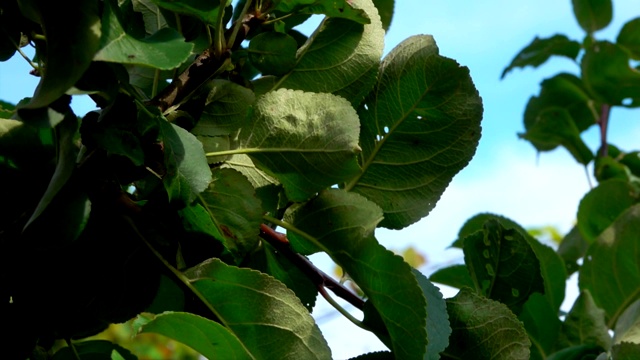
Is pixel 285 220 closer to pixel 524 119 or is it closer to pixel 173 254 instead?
pixel 173 254

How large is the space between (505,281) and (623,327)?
7.8 inches

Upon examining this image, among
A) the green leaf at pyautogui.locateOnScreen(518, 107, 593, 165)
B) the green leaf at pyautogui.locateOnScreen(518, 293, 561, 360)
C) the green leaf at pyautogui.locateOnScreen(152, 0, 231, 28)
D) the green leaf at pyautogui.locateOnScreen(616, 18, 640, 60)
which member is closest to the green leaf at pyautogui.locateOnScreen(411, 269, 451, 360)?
the green leaf at pyautogui.locateOnScreen(152, 0, 231, 28)

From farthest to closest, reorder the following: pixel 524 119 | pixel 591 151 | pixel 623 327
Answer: pixel 524 119 < pixel 591 151 < pixel 623 327

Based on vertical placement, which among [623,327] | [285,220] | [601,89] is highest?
[601,89]

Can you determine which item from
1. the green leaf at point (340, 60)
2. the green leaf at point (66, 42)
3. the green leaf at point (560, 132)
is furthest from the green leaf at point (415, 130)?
the green leaf at point (560, 132)

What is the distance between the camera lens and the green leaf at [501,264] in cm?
75

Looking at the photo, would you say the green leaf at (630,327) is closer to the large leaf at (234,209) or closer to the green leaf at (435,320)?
the green leaf at (435,320)

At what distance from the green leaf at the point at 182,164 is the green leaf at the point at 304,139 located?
0.07 meters

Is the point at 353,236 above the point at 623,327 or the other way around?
above

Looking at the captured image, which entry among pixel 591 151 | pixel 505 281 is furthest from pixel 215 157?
pixel 591 151

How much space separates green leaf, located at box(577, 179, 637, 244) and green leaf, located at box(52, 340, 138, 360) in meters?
0.93

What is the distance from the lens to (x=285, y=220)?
0.56m

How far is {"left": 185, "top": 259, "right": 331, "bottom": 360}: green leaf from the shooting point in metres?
0.50

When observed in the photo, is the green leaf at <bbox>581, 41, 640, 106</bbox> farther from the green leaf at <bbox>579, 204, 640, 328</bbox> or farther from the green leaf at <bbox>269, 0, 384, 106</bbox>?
the green leaf at <bbox>269, 0, 384, 106</bbox>
